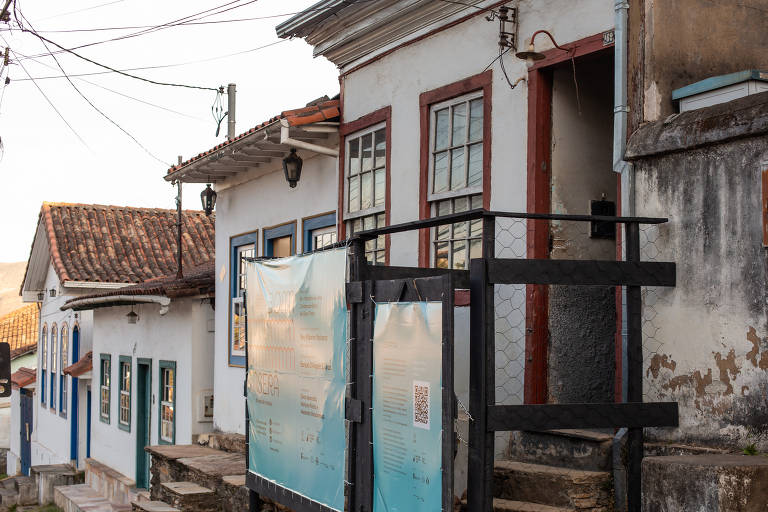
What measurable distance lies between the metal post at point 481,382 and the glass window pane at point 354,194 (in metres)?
4.61

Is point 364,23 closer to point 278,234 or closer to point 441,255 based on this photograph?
point 441,255

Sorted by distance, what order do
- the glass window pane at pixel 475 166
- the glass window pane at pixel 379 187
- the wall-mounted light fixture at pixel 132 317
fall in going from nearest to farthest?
the glass window pane at pixel 475 166
the glass window pane at pixel 379 187
the wall-mounted light fixture at pixel 132 317

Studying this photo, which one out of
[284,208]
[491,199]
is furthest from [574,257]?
[284,208]

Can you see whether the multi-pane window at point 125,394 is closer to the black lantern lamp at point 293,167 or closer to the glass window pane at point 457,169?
the black lantern lamp at point 293,167

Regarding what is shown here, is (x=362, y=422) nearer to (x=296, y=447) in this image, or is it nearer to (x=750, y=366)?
(x=296, y=447)

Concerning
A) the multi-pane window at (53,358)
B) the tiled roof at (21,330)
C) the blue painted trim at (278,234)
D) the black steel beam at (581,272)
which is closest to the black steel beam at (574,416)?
the black steel beam at (581,272)

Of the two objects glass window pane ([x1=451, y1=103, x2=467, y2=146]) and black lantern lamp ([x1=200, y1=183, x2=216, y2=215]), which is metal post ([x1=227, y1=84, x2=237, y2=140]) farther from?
glass window pane ([x1=451, y1=103, x2=467, y2=146])

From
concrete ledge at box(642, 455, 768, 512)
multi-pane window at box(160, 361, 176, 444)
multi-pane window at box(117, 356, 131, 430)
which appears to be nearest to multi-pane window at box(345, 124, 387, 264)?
concrete ledge at box(642, 455, 768, 512)

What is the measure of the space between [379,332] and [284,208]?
6201 mm

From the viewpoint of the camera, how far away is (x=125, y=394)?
18.3m

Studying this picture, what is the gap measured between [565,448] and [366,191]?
13.7ft

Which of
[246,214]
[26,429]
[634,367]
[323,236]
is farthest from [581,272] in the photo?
[26,429]

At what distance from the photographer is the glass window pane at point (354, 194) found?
34.9 feet

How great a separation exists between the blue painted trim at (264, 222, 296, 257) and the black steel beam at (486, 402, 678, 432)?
684cm
